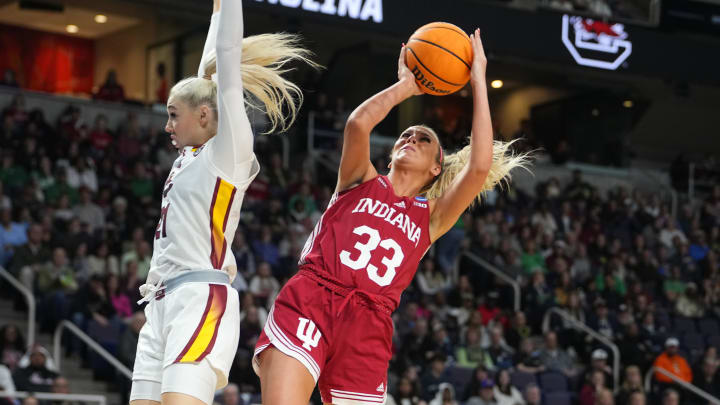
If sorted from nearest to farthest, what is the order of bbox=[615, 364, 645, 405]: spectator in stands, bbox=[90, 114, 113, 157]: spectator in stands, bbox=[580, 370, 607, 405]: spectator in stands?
bbox=[580, 370, 607, 405]: spectator in stands < bbox=[615, 364, 645, 405]: spectator in stands < bbox=[90, 114, 113, 157]: spectator in stands

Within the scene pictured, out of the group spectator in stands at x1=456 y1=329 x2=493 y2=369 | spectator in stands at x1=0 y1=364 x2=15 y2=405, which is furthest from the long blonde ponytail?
spectator in stands at x1=456 y1=329 x2=493 y2=369

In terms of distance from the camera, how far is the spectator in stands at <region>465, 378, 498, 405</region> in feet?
38.5

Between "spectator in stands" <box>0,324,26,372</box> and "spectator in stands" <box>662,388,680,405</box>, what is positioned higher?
"spectator in stands" <box>0,324,26,372</box>

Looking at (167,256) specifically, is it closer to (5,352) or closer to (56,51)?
(5,352)

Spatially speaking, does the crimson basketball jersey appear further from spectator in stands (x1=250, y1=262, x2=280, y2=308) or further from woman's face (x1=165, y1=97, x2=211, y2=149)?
spectator in stands (x1=250, y1=262, x2=280, y2=308)

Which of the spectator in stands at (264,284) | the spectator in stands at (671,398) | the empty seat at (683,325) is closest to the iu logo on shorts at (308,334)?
A: the spectator in stands at (264,284)

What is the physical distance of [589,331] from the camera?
46.7 feet

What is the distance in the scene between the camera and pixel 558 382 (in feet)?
42.8

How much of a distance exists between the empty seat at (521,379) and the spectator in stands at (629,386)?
1097mm

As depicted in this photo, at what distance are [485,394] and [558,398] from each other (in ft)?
4.30

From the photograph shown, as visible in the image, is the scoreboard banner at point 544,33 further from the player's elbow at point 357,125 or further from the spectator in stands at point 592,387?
the player's elbow at point 357,125

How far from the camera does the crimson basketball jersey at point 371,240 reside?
14.6ft

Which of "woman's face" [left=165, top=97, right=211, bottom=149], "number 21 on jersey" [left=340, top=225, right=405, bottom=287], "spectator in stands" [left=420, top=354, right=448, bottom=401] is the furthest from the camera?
"spectator in stands" [left=420, top=354, right=448, bottom=401]

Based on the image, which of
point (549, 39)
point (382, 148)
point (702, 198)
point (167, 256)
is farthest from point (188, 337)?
point (702, 198)
